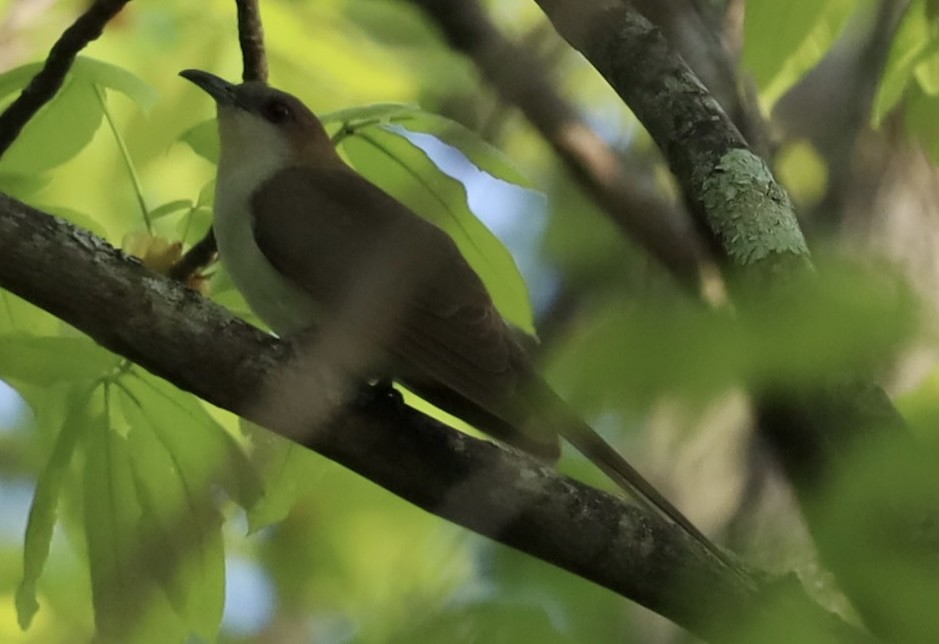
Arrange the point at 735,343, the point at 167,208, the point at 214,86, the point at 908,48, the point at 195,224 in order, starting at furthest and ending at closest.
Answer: the point at 214,86 < the point at 195,224 < the point at 167,208 < the point at 908,48 < the point at 735,343

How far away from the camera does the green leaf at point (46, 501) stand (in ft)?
7.06

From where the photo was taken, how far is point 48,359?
2238mm

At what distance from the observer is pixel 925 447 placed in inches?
44.1

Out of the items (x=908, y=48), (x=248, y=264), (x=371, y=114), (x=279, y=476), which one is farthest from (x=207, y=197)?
(x=908, y=48)

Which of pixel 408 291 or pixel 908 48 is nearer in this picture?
pixel 908 48

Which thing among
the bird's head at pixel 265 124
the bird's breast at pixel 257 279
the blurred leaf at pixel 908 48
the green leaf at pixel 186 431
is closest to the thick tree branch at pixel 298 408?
the green leaf at pixel 186 431

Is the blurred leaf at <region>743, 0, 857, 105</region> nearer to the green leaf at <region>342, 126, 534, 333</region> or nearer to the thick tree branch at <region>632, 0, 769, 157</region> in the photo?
the thick tree branch at <region>632, 0, 769, 157</region>

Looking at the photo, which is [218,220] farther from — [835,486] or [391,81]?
[835,486]

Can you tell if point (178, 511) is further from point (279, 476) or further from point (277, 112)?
point (277, 112)

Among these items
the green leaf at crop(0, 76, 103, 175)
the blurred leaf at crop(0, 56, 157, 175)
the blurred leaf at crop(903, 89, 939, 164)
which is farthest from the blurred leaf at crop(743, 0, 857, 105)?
the green leaf at crop(0, 76, 103, 175)

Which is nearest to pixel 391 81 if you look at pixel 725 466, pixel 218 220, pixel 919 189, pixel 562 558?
pixel 218 220

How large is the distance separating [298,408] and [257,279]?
76 centimetres

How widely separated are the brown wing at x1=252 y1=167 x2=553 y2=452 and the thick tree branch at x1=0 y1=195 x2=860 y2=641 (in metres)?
0.20

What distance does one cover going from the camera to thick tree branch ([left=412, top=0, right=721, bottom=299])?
1.50 m
